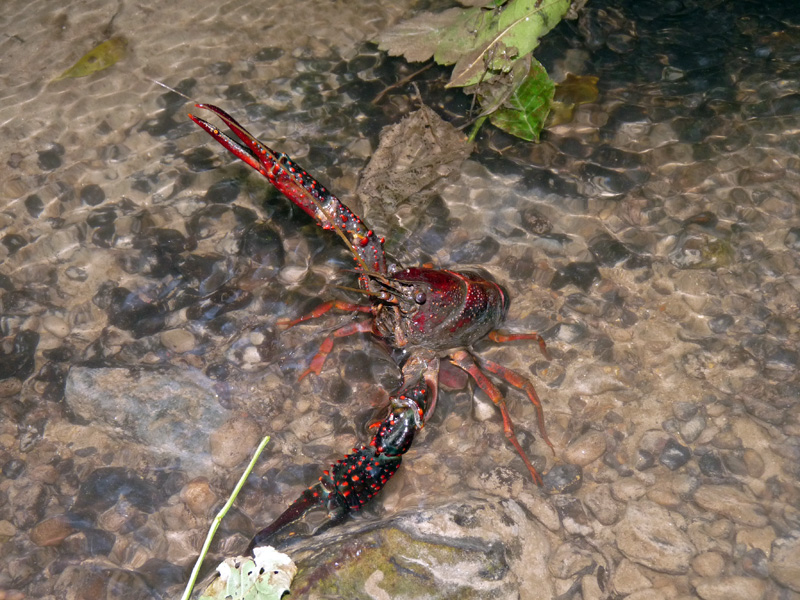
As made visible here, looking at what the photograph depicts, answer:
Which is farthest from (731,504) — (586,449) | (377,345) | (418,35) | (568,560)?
(418,35)

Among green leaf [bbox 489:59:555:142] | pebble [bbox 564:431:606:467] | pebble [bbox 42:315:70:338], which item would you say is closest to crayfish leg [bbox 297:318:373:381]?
pebble [bbox 564:431:606:467]

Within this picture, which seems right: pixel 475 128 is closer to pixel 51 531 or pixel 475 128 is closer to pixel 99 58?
pixel 99 58

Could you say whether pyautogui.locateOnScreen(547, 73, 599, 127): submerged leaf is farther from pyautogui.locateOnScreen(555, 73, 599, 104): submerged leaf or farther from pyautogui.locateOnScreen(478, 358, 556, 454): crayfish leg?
pyautogui.locateOnScreen(478, 358, 556, 454): crayfish leg

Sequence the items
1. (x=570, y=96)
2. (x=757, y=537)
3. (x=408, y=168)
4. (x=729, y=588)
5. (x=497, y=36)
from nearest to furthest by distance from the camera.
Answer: (x=729, y=588), (x=757, y=537), (x=408, y=168), (x=497, y=36), (x=570, y=96)

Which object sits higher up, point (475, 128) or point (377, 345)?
point (475, 128)

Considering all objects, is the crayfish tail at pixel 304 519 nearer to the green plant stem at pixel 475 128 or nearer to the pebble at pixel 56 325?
the pebble at pixel 56 325
